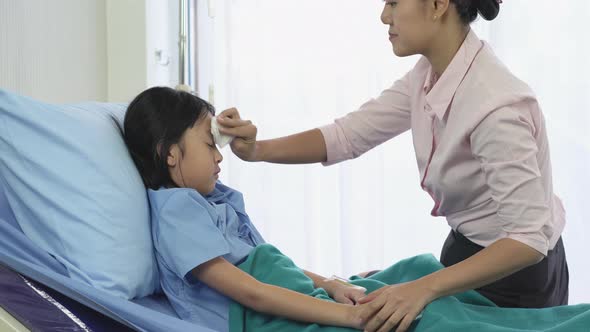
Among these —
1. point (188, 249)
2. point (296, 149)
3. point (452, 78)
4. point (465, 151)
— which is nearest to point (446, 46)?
point (452, 78)

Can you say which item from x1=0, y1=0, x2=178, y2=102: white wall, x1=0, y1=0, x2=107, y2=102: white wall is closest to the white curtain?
x1=0, y1=0, x2=178, y2=102: white wall

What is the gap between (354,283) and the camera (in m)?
1.51

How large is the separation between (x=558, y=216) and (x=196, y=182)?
2.63 feet

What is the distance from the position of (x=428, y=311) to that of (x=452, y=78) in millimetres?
529

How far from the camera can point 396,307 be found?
120 cm

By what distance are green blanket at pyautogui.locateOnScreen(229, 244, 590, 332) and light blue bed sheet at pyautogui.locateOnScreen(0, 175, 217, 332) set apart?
7.5 inches

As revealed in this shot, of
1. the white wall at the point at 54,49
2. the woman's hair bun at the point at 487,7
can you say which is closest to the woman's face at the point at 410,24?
the woman's hair bun at the point at 487,7

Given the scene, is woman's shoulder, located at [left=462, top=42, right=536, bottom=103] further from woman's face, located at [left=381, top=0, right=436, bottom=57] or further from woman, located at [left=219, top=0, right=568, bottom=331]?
woman's face, located at [left=381, top=0, right=436, bottom=57]

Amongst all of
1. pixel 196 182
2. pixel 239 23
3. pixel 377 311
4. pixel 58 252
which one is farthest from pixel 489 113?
pixel 239 23

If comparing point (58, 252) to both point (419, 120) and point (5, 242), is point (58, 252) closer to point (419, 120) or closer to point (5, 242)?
point (5, 242)

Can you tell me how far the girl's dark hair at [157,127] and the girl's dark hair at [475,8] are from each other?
1.93ft

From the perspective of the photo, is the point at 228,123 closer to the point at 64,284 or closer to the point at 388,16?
the point at 388,16

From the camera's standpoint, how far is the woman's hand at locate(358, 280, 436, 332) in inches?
47.1

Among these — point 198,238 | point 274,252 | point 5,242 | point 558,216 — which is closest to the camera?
point 5,242
